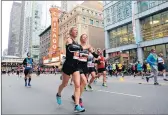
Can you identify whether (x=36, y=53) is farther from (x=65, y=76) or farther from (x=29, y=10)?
(x=65, y=76)

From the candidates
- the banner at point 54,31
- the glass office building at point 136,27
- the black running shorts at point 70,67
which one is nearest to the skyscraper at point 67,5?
the banner at point 54,31

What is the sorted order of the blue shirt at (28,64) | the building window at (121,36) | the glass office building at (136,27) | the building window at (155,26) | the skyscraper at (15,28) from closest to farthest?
the blue shirt at (28,64)
the building window at (155,26)
the glass office building at (136,27)
the building window at (121,36)
the skyscraper at (15,28)

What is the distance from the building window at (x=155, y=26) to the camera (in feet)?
83.0

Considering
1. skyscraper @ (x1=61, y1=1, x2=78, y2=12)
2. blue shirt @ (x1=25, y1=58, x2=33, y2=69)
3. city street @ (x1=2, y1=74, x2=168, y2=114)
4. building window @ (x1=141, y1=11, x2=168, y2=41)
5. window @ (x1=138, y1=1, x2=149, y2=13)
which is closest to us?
city street @ (x1=2, y1=74, x2=168, y2=114)

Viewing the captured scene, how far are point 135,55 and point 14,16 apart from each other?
18087 centimetres

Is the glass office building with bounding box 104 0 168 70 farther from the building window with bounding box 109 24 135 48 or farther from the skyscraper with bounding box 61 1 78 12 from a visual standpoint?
the skyscraper with bounding box 61 1 78 12

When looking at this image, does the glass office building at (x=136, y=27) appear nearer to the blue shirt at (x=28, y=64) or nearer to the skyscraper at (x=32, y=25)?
the blue shirt at (x=28, y=64)

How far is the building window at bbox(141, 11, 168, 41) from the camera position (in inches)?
997

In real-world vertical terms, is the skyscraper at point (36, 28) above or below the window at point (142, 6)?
above

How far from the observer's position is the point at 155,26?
88.2 feet

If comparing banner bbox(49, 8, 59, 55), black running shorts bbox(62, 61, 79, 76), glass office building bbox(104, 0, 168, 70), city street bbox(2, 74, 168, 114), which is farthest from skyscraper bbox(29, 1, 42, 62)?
black running shorts bbox(62, 61, 79, 76)

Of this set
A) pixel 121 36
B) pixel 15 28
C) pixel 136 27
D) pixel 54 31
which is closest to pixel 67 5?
pixel 15 28

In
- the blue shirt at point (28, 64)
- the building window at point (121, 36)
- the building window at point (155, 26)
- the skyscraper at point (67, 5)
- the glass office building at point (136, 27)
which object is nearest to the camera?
the blue shirt at point (28, 64)

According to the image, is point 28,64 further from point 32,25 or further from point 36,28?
point 36,28
